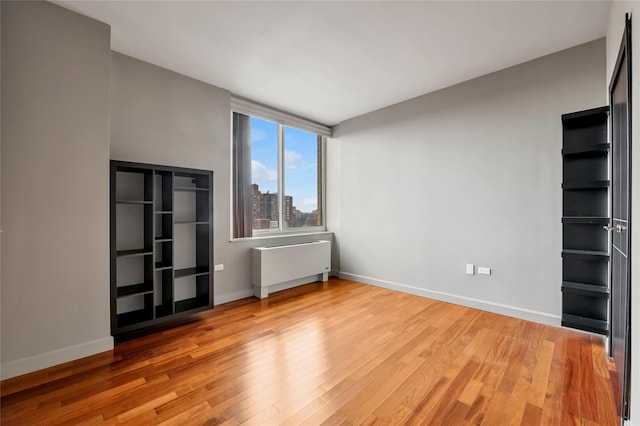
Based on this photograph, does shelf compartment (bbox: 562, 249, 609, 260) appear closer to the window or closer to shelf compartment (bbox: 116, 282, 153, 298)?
the window

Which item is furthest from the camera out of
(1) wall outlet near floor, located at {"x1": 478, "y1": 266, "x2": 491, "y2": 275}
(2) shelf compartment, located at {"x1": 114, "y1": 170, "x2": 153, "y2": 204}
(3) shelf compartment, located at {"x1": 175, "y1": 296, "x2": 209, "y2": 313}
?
(1) wall outlet near floor, located at {"x1": 478, "y1": 266, "x2": 491, "y2": 275}

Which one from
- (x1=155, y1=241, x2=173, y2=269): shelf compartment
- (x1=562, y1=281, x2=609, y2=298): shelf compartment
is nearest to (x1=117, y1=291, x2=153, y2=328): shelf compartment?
(x1=155, y1=241, x2=173, y2=269): shelf compartment

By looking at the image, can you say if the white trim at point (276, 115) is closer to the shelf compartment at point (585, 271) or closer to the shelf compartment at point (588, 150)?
the shelf compartment at point (588, 150)

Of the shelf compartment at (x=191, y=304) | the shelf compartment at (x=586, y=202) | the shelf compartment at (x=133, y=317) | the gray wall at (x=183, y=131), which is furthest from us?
the shelf compartment at (x=191, y=304)

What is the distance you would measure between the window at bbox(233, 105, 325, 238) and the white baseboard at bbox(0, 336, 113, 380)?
71.9 inches

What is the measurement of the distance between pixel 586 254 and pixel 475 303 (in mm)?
1271

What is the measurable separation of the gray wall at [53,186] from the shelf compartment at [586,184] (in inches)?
154

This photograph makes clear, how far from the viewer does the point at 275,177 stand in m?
4.40

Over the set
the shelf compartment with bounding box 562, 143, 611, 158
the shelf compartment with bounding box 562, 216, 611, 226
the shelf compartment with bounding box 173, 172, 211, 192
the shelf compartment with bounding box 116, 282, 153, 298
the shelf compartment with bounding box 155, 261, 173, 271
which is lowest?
the shelf compartment with bounding box 116, 282, 153, 298

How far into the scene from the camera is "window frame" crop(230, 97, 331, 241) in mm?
3799

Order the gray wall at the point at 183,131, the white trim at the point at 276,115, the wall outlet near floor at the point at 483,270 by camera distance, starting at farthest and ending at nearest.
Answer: the white trim at the point at 276,115 → the wall outlet near floor at the point at 483,270 → the gray wall at the point at 183,131

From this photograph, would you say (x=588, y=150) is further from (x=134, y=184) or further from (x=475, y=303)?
(x=134, y=184)

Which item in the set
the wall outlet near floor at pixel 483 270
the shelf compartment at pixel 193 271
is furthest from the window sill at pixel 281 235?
the wall outlet near floor at pixel 483 270

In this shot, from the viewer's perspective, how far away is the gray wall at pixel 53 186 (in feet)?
6.39
